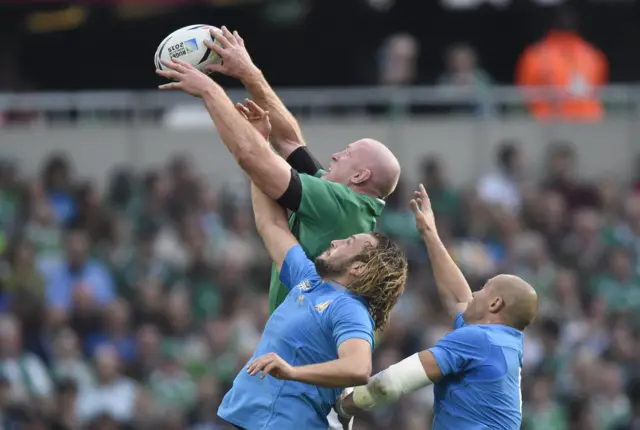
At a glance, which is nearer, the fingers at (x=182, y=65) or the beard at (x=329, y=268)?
the beard at (x=329, y=268)

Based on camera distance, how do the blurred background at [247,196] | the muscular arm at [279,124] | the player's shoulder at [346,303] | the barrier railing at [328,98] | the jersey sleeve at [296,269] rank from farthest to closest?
the barrier railing at [328,98] < the blurred background at [247,196] < the muscular arm at [279,124] < the jersey sleeve at [296,269] < the player's shoulder at [346,303]

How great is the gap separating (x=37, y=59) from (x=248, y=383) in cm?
1116

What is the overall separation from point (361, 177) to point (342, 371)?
4.45 ft

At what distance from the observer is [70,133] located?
49.4 ft

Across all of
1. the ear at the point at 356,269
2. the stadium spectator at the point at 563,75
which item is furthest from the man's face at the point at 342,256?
the stadium spectator at the point at 563,75

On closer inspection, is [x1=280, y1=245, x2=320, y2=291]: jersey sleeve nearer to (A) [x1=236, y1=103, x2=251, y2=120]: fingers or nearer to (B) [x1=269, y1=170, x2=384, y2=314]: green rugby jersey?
(B) [x1=269, y1=170, x2=384, y2=314]: green rugby jersey

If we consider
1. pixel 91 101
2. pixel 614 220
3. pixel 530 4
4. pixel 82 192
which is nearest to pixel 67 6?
pixel 91 101

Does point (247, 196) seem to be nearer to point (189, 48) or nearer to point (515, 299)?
point (189, 48)

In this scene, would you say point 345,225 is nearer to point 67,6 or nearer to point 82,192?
point 82,192

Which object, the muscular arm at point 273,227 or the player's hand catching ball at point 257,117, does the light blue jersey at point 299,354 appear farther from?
the player's hand catching ball at point 257,117

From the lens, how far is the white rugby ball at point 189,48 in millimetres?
7258

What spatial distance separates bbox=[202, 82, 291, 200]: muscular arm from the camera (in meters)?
7.07

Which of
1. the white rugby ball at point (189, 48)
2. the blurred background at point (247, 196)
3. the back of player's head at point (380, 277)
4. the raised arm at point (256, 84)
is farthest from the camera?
the blurred background at point (247, 196)

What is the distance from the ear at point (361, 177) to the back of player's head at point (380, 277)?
452 mm
